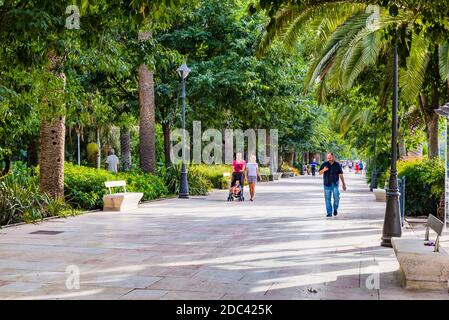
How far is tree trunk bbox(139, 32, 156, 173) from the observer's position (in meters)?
21.2

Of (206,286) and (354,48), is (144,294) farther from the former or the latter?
(354,48)

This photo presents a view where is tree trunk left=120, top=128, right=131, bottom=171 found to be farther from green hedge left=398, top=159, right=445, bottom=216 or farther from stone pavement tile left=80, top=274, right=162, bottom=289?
stone pavement tile left=80, top=274, right=162, bottom=289

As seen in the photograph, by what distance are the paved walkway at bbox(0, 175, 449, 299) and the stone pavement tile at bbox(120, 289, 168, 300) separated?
11 mm

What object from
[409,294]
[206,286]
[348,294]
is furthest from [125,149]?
[409,294]

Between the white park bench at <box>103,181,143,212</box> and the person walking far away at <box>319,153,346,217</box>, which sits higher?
the person walking far away at <box>319,153,346,217</box>

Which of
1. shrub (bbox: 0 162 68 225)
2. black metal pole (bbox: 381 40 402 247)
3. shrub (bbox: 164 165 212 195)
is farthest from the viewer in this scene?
shrub (bbox: 164 165 212 195)

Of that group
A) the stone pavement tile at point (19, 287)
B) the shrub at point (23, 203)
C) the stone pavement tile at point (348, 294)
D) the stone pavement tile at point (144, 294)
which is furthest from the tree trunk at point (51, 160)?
the stone pavement tile at point (348, 294)

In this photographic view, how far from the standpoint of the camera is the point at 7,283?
22.2 ft

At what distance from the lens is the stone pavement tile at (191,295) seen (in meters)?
6.04

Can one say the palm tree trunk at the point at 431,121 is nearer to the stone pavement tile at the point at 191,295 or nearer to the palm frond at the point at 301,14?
the palm frond at the point at 301,14

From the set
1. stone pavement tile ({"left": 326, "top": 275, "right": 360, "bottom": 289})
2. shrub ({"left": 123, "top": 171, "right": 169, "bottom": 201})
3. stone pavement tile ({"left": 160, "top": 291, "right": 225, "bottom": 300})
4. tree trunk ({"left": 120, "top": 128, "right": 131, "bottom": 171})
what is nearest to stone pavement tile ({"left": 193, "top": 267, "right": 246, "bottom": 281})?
stone pavement tile ({"left": 160, "top": 291, "right": 225, "bottom": 300})

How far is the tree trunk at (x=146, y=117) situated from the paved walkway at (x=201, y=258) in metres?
7.48

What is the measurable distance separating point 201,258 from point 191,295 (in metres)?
2.38
